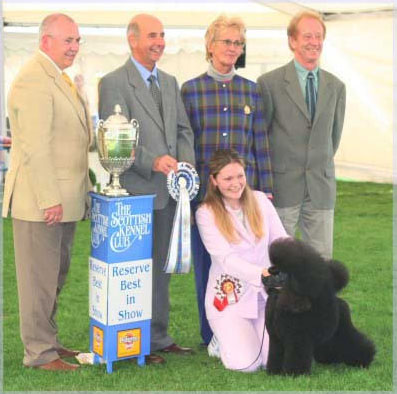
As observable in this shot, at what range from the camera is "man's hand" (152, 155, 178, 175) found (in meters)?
3.63

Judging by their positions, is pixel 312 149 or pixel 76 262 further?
pixel 76 262

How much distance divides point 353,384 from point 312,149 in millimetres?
1223

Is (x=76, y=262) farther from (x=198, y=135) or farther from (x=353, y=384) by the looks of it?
(x=353, y=384)

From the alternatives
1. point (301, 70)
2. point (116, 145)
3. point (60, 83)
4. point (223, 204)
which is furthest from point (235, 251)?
point (60, 83)

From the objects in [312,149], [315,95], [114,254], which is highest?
[315,95]

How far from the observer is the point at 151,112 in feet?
12.2

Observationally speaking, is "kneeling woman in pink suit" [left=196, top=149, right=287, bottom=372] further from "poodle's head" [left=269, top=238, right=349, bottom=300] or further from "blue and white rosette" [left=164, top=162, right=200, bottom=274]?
"poodle's head" [left=269, top=238, right=349, bottom=300]

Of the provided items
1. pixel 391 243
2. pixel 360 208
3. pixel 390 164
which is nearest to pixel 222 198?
pixel 391 243

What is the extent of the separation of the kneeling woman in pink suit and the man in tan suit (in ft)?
2.04

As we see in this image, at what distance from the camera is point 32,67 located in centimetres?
349

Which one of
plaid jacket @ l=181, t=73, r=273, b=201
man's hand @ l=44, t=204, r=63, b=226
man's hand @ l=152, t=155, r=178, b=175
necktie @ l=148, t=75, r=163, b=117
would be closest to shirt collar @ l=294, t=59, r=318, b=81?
plaid jacket @ l=181, t=73, r=273, b=201

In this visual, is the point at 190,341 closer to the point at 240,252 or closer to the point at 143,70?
the point at 240,252

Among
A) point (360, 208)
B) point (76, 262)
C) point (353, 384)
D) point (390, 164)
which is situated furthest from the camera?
point (390, 164)

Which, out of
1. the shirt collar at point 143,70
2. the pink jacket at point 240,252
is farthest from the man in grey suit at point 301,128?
the shirt collar at point 143,70
